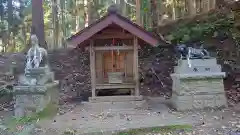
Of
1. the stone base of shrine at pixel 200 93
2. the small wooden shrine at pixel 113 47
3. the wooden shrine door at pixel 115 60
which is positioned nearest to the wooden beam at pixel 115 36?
the small wooden shrine at pixel 113 47

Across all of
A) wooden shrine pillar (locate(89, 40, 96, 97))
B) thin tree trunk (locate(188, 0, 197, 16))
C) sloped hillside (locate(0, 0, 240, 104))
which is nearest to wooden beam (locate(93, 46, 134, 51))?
wooden shrine pillar (locate(89, 40, 96, 97))

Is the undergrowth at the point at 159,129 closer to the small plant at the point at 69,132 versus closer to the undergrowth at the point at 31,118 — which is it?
the small plant at the point at 69,132

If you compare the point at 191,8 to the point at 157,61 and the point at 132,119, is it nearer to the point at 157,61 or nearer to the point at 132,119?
the point at 157,61

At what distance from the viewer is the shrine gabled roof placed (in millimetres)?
9109

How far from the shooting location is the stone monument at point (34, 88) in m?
8.12

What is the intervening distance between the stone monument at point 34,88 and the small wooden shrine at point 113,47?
1.17 m

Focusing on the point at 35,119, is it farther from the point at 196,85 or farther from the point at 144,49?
the point at 144,49

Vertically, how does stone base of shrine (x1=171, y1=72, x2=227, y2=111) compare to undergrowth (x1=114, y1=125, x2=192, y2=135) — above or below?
above

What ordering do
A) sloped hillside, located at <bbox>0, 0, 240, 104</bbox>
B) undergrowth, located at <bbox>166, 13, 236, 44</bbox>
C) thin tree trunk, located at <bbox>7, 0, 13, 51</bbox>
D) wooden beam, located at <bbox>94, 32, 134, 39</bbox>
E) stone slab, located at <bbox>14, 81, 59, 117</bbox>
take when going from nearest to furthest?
stone slab, located at <bbox>14, 81, 59, 117</bbox> < wooden beam, located at <bbox>94, 32, 134, 39</bbox> < sloped hillside, located at <bbox>0, 0, 240, 104</bbox> < undergrowth, located at <bbox>166, 13, 236, 44</bbox> < thin tree trunk, located at <bbox>7, 0, 13, 51</bbox>

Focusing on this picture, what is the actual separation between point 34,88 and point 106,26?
3.01m

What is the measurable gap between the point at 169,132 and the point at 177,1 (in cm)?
1709

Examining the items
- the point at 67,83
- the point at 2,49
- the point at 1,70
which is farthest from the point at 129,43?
the point at 2,49

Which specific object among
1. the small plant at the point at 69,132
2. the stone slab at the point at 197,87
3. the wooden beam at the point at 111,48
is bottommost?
the small plant at the point at 69,132

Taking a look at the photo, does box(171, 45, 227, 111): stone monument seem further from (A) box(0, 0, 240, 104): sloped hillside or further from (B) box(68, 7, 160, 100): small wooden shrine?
(A) box(0, 0, 240, 104): sloped hillside
